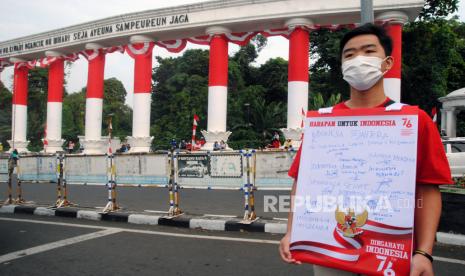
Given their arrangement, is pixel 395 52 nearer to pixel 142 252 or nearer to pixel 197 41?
pixel 197 41

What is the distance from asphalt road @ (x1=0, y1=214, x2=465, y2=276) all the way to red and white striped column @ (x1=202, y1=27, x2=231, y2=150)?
9.20m

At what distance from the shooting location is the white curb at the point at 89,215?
7.66 m

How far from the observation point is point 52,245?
532 centimetres

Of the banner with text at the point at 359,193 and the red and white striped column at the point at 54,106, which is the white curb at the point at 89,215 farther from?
the red and white striped column at the point at 54,106

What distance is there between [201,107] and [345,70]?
30.2m

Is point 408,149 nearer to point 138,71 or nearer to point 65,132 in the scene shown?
point 138,71

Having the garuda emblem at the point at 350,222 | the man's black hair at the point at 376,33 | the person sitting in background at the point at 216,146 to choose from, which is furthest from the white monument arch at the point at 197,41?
the garuda emblem at the point at 350,222

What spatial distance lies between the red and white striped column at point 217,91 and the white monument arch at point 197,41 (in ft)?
0.13

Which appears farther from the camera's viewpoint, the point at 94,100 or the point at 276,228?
Result: the point at 94,100

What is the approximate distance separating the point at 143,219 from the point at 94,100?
12.9 m

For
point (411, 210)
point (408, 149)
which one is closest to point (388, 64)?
point (408, 149)

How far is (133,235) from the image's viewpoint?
6012 mm

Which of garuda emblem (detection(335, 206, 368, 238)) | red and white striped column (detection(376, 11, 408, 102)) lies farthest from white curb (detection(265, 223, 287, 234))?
red and white striped column (detection(376, 11, 408, 102))

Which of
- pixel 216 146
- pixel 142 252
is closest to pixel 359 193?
pixel 142 252
